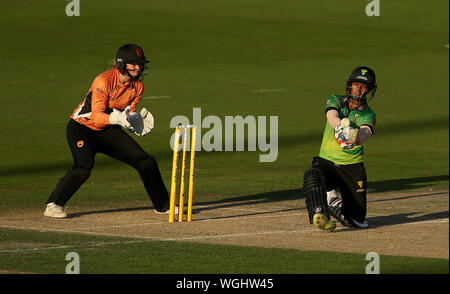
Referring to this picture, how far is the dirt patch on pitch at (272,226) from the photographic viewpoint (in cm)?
1100

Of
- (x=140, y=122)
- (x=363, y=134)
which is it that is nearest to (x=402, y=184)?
(x=363, y=134)

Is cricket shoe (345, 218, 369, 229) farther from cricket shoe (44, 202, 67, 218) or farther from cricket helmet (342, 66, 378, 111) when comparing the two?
cricket shoe (44, 202, 67, 218)

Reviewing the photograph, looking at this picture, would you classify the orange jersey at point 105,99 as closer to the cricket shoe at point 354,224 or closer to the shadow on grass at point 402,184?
the cricket shoe at point 354,224

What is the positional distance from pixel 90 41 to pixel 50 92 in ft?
38.3

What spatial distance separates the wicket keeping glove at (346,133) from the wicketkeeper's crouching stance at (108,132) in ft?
7.85

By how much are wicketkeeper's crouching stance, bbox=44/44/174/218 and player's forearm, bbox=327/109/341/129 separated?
7.40ft

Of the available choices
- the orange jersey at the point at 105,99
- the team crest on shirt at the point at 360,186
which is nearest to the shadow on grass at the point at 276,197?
the orange jersey at the point at 105,99

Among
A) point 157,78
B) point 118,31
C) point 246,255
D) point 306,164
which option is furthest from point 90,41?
point 246,255

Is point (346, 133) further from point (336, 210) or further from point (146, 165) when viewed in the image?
point (146, 165)

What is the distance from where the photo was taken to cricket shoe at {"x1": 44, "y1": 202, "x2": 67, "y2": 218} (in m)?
12.7

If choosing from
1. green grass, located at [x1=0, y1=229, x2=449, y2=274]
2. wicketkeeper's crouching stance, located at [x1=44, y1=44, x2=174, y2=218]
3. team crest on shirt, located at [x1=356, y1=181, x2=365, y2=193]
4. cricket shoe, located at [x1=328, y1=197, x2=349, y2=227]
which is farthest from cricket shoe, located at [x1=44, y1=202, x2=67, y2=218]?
team crest on shirt, located at [x1=356, y1=181, x2=365, y2=193]

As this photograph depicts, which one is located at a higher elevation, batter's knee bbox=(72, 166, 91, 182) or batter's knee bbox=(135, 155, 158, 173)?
batter's knee bbox=(135, 155, 158, 173)

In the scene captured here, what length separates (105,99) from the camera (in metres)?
12.6

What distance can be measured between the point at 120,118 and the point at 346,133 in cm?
252
